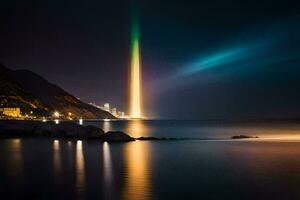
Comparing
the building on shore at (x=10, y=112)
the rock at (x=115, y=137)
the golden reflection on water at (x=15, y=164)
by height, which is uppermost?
the building on shore at (x=10, y=112)

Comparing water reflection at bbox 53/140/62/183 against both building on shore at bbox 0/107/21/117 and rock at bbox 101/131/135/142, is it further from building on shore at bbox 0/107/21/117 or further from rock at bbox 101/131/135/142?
building on shore at bbox 0/107/21/117

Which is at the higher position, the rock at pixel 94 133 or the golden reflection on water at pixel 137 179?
the rock at pixel 94 133

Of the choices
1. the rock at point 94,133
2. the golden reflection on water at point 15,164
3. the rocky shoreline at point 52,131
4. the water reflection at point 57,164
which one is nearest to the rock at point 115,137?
the rock at point 94,133

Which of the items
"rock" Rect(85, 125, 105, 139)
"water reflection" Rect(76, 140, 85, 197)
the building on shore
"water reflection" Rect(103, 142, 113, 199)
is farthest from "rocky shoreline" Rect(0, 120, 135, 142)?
the building on shore

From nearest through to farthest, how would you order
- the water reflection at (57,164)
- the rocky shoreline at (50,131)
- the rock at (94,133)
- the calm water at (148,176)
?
1. the calm water at (148,176)
2. the water reflection at (57,164)
3. the rock at (94,133)
4. the rocky shoreline at (50,131)

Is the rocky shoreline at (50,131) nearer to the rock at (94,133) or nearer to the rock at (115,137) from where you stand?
the rock at (94,133)

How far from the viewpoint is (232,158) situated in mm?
38062

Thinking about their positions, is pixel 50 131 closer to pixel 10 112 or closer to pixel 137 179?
pixel 137 179

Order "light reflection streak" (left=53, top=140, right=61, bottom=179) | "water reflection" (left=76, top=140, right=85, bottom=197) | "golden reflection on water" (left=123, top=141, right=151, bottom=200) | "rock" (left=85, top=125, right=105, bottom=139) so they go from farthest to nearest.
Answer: "rock" (left=85, top=125, right=105, bottom=139) → "light reflection streak" (left=53, top=140, right=61, bottom=179) → "water reflection" (left=76, top=140, right=85, bottom=197) → "golden reflection on water" (left=123, top=141, right=151, bottom=200)

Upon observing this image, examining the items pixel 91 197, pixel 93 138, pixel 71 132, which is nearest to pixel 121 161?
pixel 91 197

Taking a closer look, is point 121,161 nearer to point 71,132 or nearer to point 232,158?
point 232,158

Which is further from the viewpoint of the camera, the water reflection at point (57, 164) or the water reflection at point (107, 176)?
the water reflection at point (57, 164)

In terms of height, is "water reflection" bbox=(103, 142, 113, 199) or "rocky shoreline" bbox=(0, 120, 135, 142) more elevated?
"rocky shoreline" bbox=(0, 120, 135, 142)

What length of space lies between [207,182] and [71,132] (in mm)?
44824
